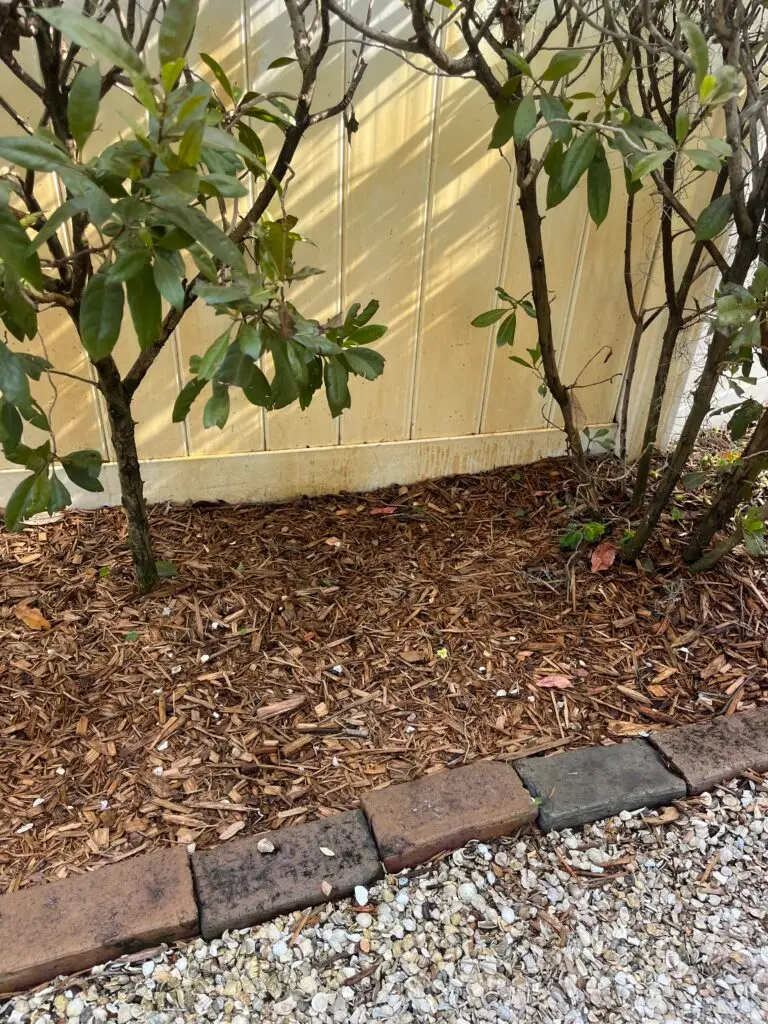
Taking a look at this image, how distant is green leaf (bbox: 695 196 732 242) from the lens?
5.27 feet

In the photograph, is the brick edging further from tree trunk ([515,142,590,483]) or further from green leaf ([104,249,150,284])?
green leaf ([104,249,150,284])

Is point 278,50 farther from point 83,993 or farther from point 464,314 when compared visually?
point 83,993

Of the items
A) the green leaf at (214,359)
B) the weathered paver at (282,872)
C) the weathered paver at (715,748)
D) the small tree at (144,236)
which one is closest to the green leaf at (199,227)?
the small tree at (144,236)

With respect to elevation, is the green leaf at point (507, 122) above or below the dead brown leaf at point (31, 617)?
above

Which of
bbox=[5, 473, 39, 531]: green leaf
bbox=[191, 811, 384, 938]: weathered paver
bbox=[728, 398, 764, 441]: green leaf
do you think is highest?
bbox=[5, 473, 39, 531]: green leaf

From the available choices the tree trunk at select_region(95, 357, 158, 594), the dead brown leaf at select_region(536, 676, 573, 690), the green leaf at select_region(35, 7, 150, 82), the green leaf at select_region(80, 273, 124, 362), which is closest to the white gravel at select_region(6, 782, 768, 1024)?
the dead brown leaf at select_region(536, 676, 573, 690)

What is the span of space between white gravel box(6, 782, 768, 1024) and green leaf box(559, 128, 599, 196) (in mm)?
1341

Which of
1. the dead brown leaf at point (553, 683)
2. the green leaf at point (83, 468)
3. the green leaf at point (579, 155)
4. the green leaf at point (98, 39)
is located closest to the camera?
the green leaf at point (98, 39)

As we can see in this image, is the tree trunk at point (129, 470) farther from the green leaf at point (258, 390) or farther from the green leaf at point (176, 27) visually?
the green leaf at point (176, 27)

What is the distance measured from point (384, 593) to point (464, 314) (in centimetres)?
90

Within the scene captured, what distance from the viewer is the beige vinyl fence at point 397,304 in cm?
191

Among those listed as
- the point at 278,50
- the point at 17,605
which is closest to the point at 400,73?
the point at 278,50

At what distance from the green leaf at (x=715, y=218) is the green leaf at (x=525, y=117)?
1.59 feet

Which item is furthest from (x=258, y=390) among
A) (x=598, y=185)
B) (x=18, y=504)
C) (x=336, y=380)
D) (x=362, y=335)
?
(x=598, y=185)
